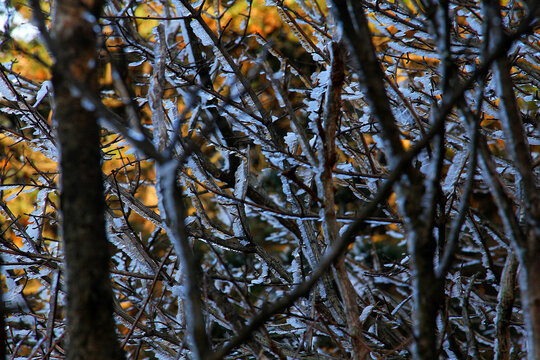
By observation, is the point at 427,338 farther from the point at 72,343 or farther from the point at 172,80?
Result: the point at 172,80

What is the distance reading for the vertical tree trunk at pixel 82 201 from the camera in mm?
612

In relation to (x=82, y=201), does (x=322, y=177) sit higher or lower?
higher

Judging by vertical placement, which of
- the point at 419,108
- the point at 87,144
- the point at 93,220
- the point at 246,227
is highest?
the point at 419,108

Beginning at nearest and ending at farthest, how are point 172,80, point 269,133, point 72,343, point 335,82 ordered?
point 72,343, point 335,82, point 269,133, point 172,80

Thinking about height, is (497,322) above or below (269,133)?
below

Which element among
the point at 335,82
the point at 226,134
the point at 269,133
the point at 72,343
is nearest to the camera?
Answer: the point at 72,343

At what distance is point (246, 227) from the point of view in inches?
70.8

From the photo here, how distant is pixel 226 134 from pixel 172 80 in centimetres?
67

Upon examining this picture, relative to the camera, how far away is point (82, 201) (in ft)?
2.05

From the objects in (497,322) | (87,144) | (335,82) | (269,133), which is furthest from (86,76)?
(269,133)

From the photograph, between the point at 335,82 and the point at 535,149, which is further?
the point at 535,149

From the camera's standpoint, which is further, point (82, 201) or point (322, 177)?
point (322, 177)

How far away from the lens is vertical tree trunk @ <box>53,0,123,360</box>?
612 mm

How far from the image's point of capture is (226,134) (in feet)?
Result: 8.50
